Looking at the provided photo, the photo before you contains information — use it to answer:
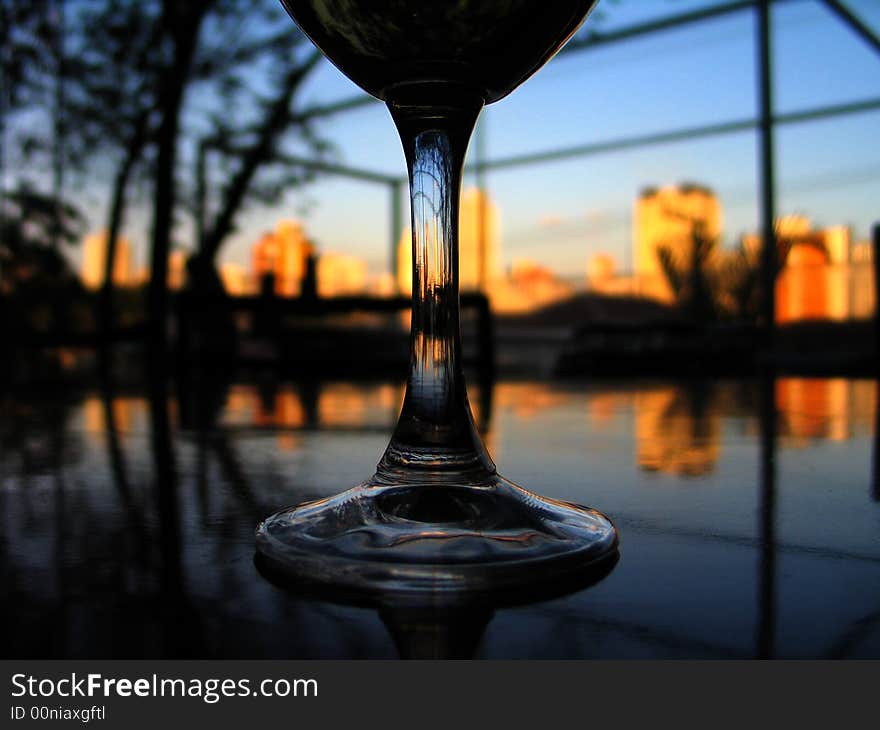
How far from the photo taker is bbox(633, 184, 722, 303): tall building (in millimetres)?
4945

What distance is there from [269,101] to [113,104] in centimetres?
52

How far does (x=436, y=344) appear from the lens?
0.62 ft

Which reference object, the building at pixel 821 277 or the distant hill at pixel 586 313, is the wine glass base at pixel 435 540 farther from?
the distant hill at pixel 586 313

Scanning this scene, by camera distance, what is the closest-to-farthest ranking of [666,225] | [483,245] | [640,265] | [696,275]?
[696,275]
[666,225]
[640,265]
[483,245]

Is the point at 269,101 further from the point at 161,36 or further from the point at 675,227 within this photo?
the point at 675,227

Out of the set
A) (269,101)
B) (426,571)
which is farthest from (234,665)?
(269,101)

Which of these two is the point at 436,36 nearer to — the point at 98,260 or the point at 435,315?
the point at 435,315

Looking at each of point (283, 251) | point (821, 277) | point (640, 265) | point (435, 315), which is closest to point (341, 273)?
point (283, 251)

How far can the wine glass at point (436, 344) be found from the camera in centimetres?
16

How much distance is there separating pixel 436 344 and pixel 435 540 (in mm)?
51

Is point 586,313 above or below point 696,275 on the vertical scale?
below

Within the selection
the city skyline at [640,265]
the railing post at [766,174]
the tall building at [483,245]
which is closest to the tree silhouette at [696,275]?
the city skyline at [640,265]

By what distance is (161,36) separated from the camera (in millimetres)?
2498

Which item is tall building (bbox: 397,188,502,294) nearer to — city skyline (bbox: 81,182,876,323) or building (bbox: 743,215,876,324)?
city skyline (bbox: 81,182,876,323)
